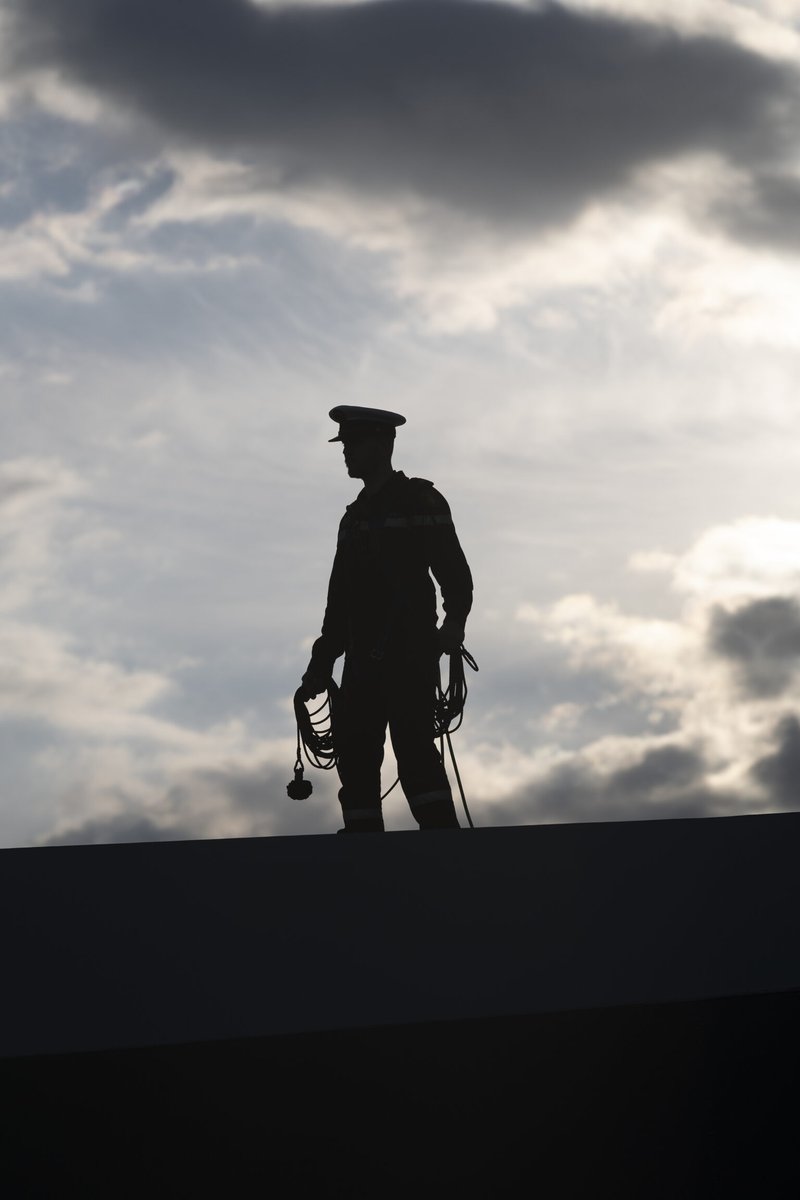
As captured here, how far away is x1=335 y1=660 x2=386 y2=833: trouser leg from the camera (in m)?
7.18

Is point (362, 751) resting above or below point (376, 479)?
below

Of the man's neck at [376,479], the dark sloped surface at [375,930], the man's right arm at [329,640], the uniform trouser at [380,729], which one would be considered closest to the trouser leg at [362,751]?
the uniform trouser at [380,729]

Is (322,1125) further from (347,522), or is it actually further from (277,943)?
(347,522)

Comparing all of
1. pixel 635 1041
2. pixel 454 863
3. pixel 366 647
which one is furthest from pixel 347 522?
pixel 635 1041

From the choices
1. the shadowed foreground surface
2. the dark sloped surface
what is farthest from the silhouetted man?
the shadowed foreground surface

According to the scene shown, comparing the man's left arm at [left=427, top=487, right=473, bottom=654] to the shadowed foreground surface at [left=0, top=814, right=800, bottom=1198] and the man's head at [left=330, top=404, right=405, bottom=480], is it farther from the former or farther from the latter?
the shadowed foreground surface at [left=0, top=814, right=800, bottom=1198]

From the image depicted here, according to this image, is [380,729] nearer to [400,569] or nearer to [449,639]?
[449,639]

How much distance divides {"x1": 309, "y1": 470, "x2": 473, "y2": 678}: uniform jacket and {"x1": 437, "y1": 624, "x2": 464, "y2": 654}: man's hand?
0.04 m

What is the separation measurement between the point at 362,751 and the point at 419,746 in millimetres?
294

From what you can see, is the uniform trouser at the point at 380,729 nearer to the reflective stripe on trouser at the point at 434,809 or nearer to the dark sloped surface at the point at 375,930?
the reflective stripe on trouser at the point at 434,809

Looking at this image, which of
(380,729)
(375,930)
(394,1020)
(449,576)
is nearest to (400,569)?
(449,576)

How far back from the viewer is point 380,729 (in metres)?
→ 7.23

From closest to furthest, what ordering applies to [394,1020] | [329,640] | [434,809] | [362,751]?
[394,1020], [434,809], [362,751], [329,640]

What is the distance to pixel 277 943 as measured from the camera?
453 centimetres
